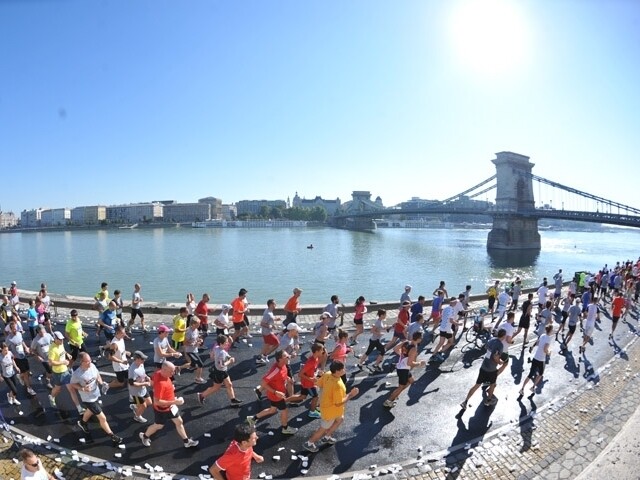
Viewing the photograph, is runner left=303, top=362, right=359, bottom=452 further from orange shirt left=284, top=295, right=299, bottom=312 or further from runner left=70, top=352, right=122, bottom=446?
orange shirt left=284, top=295, right=299, bottom=312

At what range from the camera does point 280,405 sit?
21.2ft

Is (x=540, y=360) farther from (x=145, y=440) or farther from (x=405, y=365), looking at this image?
(x=145, y=440)

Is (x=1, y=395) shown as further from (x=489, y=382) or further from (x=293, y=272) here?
(x=293, y=272)

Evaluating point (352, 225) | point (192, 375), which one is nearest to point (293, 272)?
point (192, 375)

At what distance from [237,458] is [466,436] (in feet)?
14.6

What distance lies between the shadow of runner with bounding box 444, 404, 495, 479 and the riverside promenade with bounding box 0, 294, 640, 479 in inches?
0.6

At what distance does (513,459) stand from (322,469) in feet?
9.99

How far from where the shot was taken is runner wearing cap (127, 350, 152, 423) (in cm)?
674

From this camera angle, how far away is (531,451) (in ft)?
20.6

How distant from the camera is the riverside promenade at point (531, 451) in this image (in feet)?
18.7

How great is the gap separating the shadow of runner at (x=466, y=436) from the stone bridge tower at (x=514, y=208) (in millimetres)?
67011

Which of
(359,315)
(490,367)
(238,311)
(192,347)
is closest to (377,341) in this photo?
(359,315)

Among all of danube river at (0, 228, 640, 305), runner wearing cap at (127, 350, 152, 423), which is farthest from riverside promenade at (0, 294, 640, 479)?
danube river at (0, 228, 640, 305)

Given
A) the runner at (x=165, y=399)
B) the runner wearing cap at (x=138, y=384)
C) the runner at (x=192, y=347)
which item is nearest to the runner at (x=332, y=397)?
the runner at (x=165, y=399)
